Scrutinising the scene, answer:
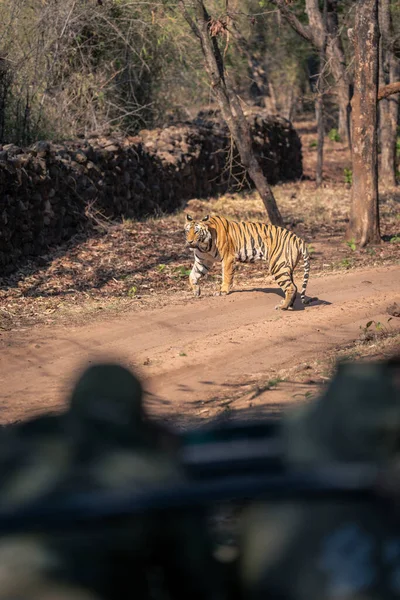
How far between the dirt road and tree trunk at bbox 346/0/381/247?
3.85m

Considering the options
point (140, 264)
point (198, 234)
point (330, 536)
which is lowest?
point (140, 264)

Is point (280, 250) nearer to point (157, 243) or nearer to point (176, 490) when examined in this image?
point (157, 243)

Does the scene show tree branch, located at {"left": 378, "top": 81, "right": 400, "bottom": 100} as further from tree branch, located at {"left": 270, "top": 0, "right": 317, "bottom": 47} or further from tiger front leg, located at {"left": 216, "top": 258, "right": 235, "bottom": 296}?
tiger front leg, located at {"left": 216, "top": 258, "right": 235, "bottom": 296}

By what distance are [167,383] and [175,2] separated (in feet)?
47.3

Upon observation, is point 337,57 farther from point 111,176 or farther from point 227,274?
point 227,274

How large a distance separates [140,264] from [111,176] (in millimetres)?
3554

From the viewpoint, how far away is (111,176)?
53.9 feet

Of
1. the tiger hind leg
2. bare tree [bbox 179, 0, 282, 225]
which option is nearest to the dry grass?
bare tree [bbox 179, 0, 282, 225]

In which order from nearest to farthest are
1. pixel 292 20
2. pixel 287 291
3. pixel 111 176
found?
pixel 287 291, pixel 111 176, pixel 292 20

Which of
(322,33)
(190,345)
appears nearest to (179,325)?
(190,345)

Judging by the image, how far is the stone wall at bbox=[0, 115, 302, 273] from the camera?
12.6m

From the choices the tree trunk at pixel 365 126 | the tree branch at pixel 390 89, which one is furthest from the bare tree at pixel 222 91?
the tree branch at pixel 390 89

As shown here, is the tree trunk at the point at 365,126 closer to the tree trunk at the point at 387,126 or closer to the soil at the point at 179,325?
the soil at the point at 179,325

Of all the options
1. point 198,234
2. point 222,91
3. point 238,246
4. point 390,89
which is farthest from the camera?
point 222,91
